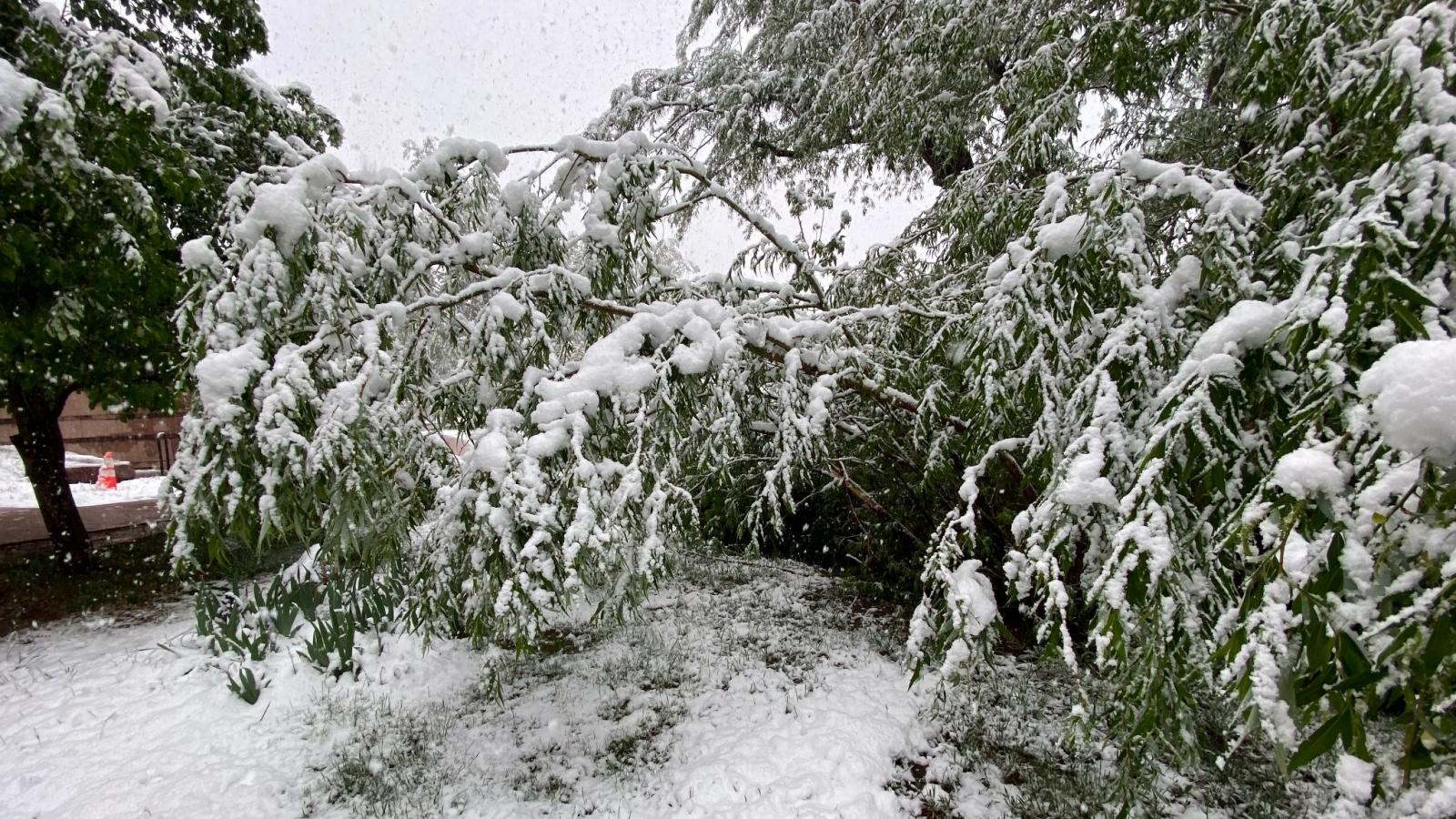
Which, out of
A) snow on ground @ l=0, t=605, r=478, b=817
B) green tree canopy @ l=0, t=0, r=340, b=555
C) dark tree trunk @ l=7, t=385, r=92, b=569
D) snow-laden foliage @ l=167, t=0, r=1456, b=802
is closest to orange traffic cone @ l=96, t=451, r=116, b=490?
dark tree trunk @ l=7, t=385, r=92, b=569

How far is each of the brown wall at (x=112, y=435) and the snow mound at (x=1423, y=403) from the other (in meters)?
17.7

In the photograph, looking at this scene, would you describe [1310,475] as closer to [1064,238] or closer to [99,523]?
[1064,238]

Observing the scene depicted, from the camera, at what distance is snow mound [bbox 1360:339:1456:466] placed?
0.96 m

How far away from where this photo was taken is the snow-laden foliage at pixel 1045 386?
1.12 meters

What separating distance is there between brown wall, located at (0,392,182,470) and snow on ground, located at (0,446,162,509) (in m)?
0.79

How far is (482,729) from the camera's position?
11.6ft

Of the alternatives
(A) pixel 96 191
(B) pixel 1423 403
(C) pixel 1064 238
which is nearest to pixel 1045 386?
(C) pixel 1064 238

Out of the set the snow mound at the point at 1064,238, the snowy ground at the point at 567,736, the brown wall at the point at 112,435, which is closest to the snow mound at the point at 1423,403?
the snow mound at the point at 1064,238

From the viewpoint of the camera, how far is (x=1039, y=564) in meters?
1.73

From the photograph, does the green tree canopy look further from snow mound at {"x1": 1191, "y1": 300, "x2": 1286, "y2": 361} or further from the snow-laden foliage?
snow mound at {"x1": 1191, "y1": 300, "x2": 1286, "y2": 361}

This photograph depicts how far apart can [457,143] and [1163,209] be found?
428 centimetres

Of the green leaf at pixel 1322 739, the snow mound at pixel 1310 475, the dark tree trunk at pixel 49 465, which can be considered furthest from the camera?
the dark tree trunk at pixel 49 465

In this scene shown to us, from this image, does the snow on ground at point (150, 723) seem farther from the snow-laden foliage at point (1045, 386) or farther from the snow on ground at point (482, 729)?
the snow-laden foliage at point (1045, 386)

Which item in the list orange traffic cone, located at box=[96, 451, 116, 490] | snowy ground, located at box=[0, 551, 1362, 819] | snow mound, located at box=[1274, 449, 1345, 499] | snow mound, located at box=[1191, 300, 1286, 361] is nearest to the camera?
snow mound, located at box=[1274, 449, 1345, 499]
